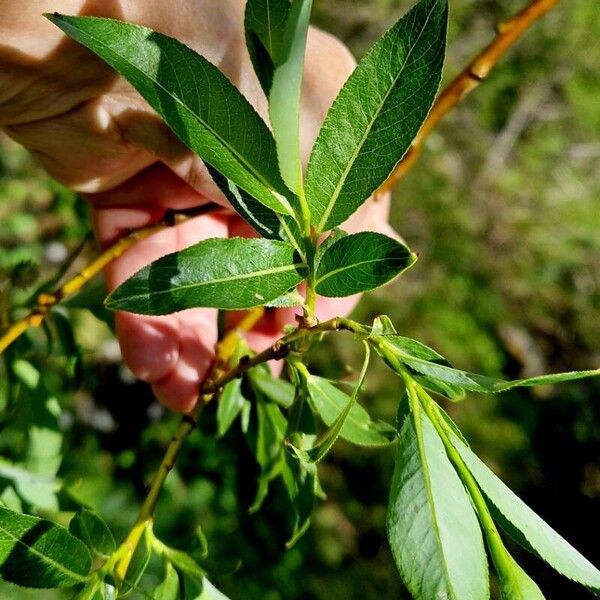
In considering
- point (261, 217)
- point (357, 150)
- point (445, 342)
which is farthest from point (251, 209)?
point (445, 342)

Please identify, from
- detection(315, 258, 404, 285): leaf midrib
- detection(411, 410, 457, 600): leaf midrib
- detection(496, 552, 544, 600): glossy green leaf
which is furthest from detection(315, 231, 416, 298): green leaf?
detection(496, 552, 544, 600): glossy green leaf

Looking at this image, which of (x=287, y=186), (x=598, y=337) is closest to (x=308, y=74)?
(x=287, y=186)

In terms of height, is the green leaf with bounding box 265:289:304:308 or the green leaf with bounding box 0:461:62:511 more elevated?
the green leaf with bounding box 265:289:304:308

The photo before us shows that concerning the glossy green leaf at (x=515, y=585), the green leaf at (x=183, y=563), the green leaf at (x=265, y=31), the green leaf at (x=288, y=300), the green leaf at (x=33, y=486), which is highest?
the green leaf at (x=265, y=31)

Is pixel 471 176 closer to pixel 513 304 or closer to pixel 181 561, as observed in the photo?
pixel 513 304

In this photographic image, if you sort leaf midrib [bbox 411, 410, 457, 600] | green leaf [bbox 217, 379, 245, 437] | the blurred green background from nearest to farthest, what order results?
leaf midrib [bbox 411, 410, 457, 600], green leaf [bbox 217, 379, 245, 437], the blurred green background

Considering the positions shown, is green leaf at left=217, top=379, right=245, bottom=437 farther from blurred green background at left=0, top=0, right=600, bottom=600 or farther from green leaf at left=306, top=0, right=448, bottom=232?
green leaf at left=306, top=0, right=448, bottom=232

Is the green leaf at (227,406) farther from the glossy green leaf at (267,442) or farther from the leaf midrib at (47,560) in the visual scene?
the leaf midrib at (47,560)

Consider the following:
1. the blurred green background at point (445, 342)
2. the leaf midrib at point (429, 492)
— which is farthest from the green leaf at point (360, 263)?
the blurred green background at point (445, 342)
